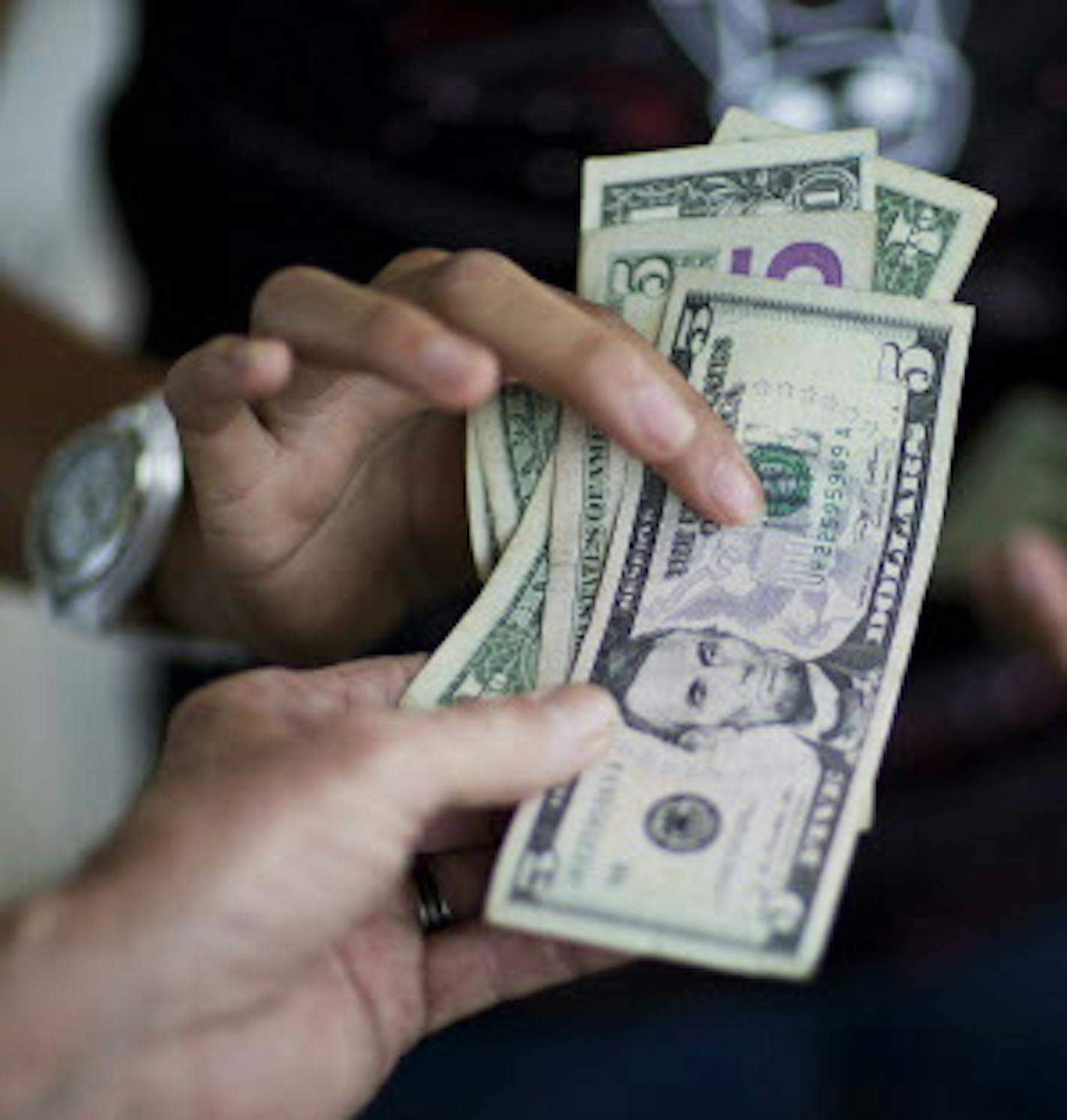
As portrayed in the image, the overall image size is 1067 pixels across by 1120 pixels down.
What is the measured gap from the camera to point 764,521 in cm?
107

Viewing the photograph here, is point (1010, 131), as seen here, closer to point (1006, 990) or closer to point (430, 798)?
point (1006, 990)

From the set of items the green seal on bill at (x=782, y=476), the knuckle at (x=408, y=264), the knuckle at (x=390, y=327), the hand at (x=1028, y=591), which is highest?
the knuckle at (x=408, y=264)

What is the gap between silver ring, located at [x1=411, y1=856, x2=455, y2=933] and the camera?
999mm

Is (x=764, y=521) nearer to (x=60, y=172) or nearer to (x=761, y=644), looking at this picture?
(x=761, y=644)

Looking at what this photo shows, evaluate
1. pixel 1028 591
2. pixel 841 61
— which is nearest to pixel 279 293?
pixel 841 61

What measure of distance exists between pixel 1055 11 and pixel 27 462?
1.08m

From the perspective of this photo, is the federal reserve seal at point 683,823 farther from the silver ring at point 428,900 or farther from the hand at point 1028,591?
the hand at point 1028,591

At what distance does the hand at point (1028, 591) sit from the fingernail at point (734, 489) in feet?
1.93

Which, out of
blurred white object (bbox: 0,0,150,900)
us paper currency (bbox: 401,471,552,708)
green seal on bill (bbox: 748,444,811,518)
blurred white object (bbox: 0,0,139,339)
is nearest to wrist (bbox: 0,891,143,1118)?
us paper currency (bbox: 401,471,552,708)

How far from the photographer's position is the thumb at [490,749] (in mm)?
838

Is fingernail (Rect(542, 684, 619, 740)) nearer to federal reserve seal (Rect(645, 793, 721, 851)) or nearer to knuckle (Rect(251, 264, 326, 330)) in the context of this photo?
federal reserve seal (Rect(645, 793, 721, 851))

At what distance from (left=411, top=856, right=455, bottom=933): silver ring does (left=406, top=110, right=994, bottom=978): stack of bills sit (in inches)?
4.2

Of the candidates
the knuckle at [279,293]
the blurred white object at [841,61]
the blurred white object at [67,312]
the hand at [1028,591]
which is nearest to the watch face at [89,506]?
the knuckle at [279,293]

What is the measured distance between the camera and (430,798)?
845mm
